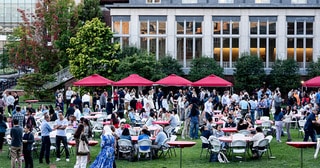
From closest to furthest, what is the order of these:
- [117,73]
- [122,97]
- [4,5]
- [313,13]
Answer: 1. [122,97]
2. [117,73]
3. [313,13]
4. [4,5]

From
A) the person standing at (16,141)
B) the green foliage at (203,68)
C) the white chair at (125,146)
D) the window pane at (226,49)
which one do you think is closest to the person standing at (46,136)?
the person standing at (16,141)

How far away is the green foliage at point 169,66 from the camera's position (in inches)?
2146

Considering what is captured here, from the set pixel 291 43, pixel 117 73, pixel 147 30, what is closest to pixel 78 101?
pixel 117 73

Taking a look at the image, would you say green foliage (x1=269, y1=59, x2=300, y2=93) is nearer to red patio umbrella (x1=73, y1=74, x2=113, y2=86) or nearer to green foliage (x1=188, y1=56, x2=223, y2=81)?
green foliage (x1=188, y1=56, x2=223, y2=81)

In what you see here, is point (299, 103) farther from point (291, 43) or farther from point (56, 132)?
point (56, 132)

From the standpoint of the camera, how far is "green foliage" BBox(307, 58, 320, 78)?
177 ft

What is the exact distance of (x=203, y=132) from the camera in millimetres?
25281

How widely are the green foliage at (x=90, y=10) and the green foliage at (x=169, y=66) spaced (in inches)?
432

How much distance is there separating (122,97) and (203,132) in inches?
697

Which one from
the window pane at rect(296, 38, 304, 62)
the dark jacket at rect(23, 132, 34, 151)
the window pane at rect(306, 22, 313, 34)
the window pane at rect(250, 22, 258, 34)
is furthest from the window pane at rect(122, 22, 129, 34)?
the dark jacket at rect(23, 132, 34, 151)

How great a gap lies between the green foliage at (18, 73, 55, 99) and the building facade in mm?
7850

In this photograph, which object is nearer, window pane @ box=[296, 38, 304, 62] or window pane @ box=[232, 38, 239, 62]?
window pane @ box=[296, 38, 304, 62]

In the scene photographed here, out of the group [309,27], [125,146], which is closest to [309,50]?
[309,27]

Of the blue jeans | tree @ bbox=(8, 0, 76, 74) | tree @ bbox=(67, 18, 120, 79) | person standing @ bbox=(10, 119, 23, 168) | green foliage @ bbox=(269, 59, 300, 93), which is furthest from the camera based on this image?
tree @ bbox=(8, 0, 76, 74)
